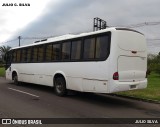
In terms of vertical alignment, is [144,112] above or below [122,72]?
below

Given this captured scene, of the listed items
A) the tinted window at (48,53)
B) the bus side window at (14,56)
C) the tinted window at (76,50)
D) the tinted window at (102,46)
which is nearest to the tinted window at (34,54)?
the tinted window at (48,53)

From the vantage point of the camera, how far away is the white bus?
11164 mm

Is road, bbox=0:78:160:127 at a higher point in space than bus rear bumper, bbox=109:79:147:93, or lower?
lower

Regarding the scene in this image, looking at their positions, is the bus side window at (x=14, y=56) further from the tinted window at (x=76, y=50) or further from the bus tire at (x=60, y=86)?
the tinted window at (x=76, y=50)

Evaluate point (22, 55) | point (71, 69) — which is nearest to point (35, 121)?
point (71, 69)

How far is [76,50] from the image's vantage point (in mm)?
13227

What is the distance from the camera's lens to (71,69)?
13383 mm

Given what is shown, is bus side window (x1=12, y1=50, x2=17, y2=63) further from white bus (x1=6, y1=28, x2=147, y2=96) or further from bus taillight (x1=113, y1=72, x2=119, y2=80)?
bus taillight (x1=113, y1=72, x2=119, y2=80)

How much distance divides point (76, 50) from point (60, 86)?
86.3 inches

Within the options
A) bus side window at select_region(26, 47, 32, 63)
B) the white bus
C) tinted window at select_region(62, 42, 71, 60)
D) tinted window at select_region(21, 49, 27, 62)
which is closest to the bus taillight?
the white bus

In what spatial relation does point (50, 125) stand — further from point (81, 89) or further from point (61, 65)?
point (61, 65)

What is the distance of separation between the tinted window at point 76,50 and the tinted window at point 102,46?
1.41m

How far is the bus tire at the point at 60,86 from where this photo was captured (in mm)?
14041

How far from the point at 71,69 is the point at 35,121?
5098mm
